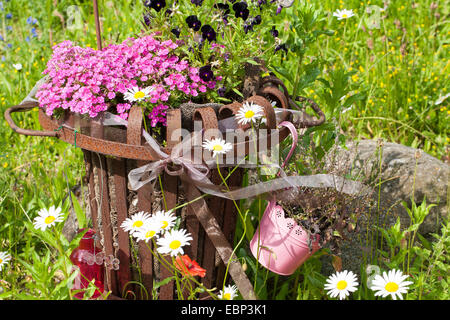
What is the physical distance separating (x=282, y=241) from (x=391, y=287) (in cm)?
40

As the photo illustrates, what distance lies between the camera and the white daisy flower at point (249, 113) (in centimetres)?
164

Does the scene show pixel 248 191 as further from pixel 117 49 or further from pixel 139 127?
pixel 117 49

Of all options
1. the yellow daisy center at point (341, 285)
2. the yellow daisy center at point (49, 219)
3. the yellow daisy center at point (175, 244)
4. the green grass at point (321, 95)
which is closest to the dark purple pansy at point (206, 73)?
the green grass at point (321, 95)

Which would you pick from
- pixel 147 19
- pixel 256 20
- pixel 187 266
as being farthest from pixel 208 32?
pixel 187 266

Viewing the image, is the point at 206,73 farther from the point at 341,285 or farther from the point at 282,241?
the point at 341,285

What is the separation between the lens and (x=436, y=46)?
3824 mm

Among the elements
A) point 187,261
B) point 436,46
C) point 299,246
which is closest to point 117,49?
point 187,261

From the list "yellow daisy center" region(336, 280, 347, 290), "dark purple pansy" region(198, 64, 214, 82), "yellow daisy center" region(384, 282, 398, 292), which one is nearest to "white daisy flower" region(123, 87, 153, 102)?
"dark purple pansy" region(198, 64, 214, 82)

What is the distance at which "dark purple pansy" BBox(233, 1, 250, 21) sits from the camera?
185 centimetres

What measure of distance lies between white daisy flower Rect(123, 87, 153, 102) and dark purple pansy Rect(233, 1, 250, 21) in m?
0.45

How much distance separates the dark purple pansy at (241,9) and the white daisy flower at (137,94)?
0.45 meters

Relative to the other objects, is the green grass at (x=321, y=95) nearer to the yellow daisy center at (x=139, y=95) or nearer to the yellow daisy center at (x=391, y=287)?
the yellow daisy center at (x=391, y=287)

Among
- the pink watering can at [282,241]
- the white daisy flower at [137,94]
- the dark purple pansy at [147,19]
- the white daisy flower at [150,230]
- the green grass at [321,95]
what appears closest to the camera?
the white daisy flower at [150,230]
